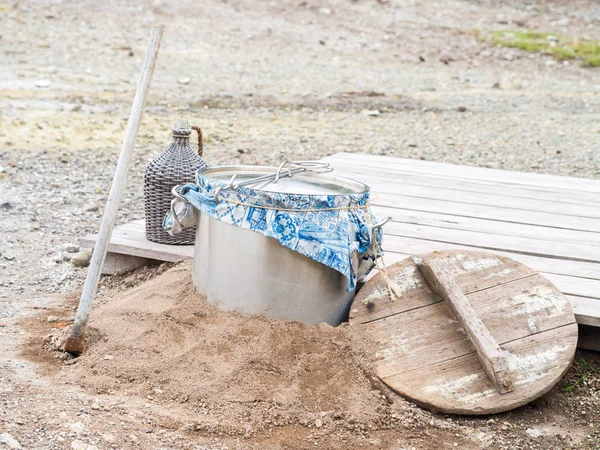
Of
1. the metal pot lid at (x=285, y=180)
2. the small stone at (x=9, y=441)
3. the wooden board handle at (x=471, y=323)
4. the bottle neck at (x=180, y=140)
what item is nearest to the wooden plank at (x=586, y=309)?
the wooden board handle at (x=471, y=323)

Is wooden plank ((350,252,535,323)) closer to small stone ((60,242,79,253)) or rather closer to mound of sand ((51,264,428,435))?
mound of sand ((51,264,428,435))

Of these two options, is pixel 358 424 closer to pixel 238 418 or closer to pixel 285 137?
pixel 238 418

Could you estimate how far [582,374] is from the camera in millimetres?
3379

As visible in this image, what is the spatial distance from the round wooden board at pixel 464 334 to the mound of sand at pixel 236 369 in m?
0.10

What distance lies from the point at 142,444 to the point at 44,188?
370cm

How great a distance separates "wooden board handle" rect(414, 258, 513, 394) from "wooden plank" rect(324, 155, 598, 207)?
1.75m

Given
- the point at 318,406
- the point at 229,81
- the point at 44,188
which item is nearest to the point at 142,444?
the point at 318,406

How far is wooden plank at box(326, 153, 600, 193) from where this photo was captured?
542cm

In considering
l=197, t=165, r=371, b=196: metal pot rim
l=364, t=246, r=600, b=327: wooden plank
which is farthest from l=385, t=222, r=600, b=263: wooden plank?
l=197, t=165, r=371, b=196: metal pot rim

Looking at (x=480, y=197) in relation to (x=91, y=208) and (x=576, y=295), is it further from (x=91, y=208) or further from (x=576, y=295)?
(x=91, y=208)

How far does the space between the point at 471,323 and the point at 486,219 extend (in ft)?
4.98

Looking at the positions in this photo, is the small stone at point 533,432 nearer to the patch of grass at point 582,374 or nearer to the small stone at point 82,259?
the patch of grass at point 582,374

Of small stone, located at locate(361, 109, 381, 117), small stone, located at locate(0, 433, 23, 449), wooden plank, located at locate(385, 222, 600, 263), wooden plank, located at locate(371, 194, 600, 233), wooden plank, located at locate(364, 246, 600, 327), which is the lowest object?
small stone, located at locate(361, 109, 381, 117)

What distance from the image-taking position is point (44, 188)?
6.01 meters
